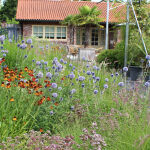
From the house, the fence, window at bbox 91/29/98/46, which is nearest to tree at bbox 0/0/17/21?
the house

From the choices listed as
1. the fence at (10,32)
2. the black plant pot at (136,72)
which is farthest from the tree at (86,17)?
the black plant pot at (136,72)

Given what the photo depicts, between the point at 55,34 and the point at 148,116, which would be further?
the point at 55,34

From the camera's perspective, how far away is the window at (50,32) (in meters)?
22.4

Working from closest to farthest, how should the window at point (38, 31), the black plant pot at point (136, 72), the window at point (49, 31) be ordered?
1. the black plant pot at point (136, 72)
2. the window at point (38, 31)
3. the window at point (49, 31)

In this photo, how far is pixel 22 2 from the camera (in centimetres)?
2319

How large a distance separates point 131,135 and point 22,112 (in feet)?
5.20

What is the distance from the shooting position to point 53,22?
875 inches

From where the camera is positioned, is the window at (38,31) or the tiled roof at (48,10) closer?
the tiled roof at (48,10)

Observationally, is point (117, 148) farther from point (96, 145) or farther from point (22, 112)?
point (22, 112)

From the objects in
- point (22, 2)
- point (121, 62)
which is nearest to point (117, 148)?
point (121, 62)

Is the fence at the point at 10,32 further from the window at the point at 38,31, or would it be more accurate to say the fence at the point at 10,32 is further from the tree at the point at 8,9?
the tree at the point at 8,9

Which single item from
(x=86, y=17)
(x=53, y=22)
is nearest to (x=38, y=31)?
(x=53, y=22)

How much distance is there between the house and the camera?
21562 mm

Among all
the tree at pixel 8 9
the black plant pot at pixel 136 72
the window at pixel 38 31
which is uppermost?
the tree at pixel 8 9
